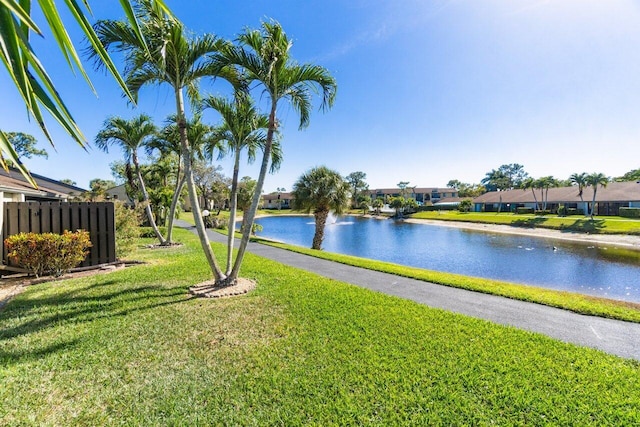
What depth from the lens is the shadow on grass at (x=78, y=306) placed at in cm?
486

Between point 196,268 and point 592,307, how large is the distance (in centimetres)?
1028

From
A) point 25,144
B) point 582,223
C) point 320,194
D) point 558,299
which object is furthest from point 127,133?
point 582,223

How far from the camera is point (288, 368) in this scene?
144 inches

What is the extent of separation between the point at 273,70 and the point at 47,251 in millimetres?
7455

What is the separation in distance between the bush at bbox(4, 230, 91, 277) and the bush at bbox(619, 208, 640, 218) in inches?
2121

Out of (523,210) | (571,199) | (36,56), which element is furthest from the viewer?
(523,210)

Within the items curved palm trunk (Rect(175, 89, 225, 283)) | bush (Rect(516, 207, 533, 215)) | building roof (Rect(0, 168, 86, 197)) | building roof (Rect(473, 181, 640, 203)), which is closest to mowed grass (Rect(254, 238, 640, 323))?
curved palm trunk (Rect(175, 89, 225, 283))

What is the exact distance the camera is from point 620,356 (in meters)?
4.14

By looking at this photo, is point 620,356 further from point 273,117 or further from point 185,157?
point 185,157

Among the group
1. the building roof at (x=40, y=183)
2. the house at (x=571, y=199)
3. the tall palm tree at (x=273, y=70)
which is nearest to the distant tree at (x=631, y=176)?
the house at (x=571, y=199)

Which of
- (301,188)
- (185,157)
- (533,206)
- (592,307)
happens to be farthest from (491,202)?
(185,157)

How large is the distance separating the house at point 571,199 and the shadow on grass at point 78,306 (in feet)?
186

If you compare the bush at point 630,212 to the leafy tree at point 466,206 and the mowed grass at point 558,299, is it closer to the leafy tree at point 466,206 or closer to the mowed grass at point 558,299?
the leafy tree at point 466,206

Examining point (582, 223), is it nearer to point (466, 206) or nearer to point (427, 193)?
point (466, 206)
